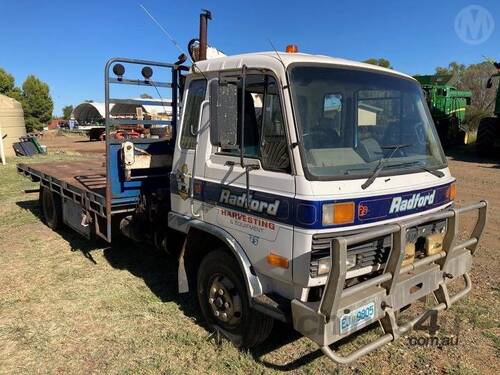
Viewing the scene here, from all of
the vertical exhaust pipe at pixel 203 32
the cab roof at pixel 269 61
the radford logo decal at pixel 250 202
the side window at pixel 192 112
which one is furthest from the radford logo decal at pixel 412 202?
the vertical exhaust pipe at pixel 203 32

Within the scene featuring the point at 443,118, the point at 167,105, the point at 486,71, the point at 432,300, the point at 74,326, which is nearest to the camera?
the point at 74,326

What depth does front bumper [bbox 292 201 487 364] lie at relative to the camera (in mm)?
2705

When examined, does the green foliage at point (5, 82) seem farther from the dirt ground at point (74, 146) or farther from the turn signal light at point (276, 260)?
the turn signal light at point (276, 260)

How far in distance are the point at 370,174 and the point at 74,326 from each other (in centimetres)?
302

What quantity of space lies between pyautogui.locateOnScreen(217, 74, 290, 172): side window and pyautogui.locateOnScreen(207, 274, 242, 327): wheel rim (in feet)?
3.61

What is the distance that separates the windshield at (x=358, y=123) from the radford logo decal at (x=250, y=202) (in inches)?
15.1

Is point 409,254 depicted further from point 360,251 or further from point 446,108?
point 446,108

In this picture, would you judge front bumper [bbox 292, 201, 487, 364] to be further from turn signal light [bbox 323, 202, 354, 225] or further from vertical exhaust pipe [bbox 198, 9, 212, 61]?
vertical exhaust pipe [bbox 198, 9, 212, 61]

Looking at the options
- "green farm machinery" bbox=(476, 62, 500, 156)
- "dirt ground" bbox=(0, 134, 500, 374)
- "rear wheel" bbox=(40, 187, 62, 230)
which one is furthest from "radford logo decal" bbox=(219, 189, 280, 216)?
"green farm machinery" bbox=(476, 62, 500, 156)

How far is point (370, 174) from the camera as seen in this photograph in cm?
313

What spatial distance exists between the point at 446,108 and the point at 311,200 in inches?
759

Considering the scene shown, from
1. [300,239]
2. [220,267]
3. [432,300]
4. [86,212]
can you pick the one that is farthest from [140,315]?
[432,300]

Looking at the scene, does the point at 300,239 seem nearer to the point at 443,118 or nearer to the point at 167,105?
the point at 167,105

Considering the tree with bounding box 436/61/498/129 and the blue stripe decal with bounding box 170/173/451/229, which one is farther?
the tree with bounding box 436/61/498/129
